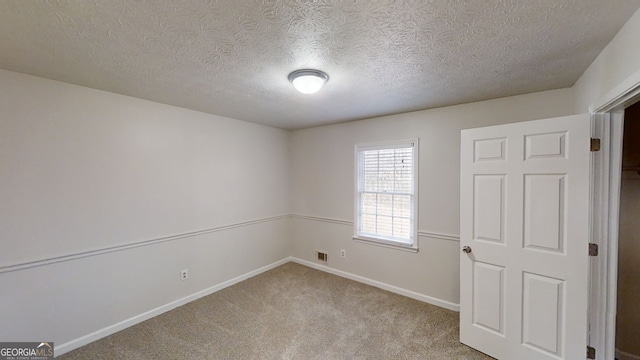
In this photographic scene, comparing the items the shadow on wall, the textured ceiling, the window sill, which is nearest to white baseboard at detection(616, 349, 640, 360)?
the shadow on wall

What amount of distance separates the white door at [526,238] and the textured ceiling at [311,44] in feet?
1.89

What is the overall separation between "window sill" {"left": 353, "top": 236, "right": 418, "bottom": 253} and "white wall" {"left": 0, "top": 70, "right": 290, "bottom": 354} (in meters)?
1.80

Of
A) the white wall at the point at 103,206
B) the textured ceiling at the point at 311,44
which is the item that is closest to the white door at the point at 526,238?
the textured ceiling at the point at 311,44

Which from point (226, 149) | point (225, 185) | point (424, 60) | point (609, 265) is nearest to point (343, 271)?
point (225, 185)

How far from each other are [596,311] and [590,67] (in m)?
1.75

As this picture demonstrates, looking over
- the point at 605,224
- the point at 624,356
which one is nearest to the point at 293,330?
the point at 605,224

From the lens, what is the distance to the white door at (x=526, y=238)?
5.79 feet

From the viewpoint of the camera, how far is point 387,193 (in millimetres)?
3418

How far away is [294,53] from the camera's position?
165 centimetres

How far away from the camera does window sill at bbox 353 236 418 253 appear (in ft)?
10.2

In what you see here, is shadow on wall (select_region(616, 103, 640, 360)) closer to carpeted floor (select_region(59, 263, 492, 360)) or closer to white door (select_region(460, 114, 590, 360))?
white door (select_region(460, 114, 590, 360))

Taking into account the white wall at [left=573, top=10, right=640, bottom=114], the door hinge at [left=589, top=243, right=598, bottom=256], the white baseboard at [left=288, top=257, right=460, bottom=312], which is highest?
the white wall at [left=573, top=10, right=640, bottom=114]

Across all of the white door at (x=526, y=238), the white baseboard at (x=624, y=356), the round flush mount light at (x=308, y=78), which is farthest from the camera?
the white baseboard at (x=624, y=356)

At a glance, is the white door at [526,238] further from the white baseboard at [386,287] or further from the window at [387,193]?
the window at [387,193]
